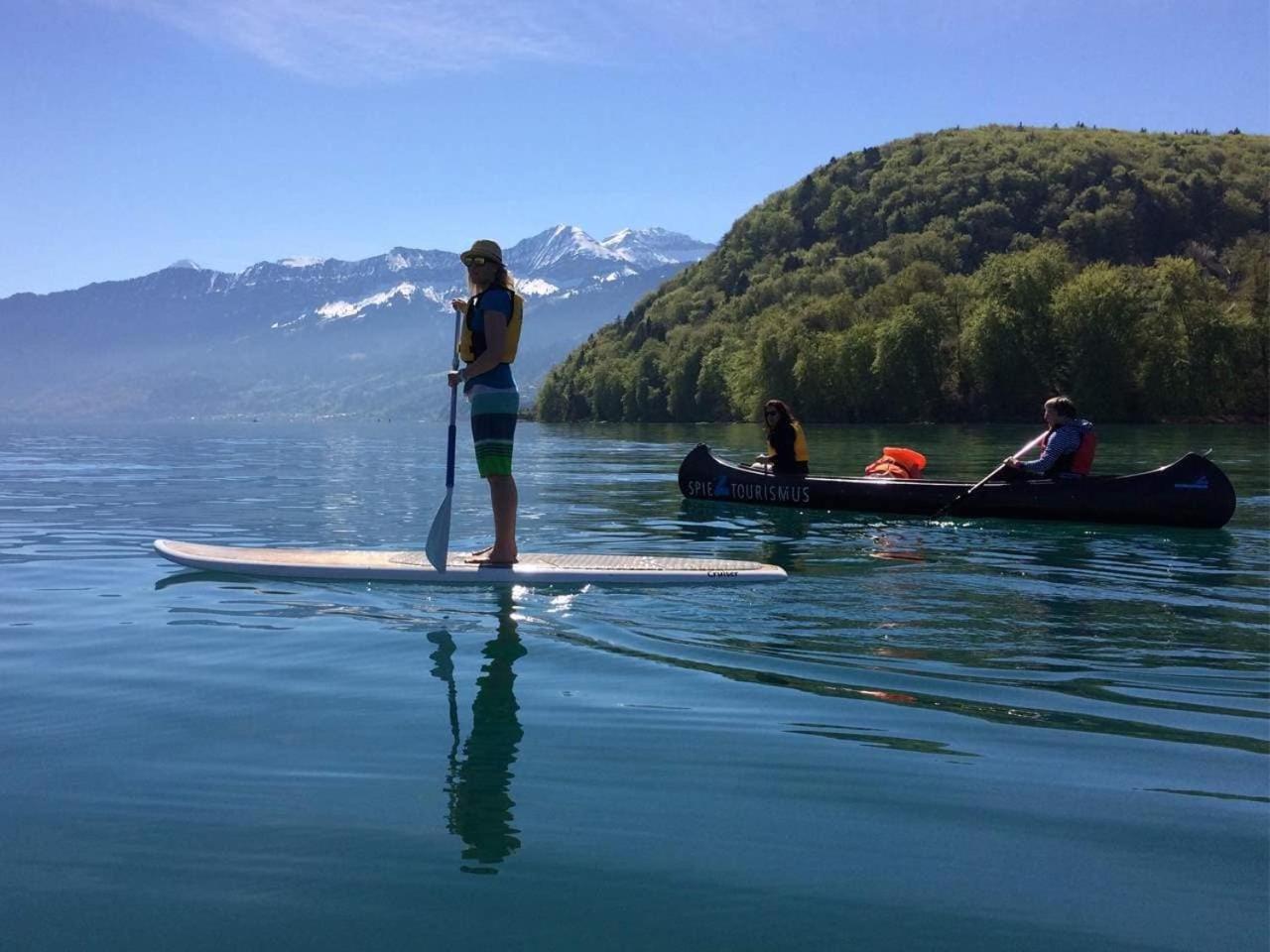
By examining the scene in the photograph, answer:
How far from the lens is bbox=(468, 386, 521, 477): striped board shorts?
10070mm

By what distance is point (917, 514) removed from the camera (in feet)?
56.4

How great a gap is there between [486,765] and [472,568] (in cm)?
527

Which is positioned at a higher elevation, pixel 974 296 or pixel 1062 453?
pixel 974 296

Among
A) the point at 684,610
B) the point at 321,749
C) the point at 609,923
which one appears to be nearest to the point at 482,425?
the point at 684,610

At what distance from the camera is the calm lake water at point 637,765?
362cm

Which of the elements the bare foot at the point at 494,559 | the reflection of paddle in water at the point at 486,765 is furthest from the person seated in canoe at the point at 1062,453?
the reflection of paddle in water at the point at 486,765

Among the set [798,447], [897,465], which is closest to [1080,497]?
[897,465]

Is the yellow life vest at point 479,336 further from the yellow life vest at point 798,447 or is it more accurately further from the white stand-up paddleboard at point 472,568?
the yellow life vest at point 798,447

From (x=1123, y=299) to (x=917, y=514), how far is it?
63432 millimetres

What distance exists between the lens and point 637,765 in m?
5.04

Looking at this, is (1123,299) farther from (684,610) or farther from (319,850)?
(319,850)

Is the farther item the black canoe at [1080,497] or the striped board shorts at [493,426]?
the black canoe at [1080,497]

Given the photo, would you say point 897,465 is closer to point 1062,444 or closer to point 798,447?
point 798,447

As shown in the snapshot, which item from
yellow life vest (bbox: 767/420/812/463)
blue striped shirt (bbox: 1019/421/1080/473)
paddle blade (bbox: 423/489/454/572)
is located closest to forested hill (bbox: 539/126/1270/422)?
yellow life vest (bbox: 767/420/812/463)
